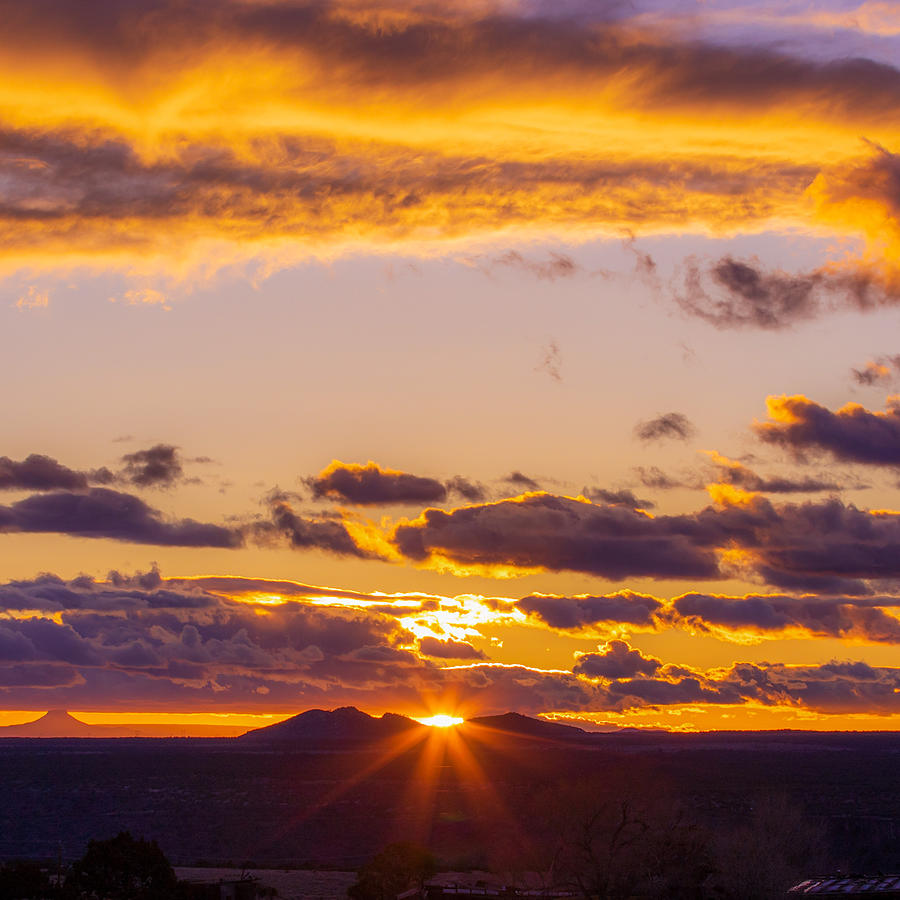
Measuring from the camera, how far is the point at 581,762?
16775 centimetres

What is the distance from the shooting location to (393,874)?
237 feet

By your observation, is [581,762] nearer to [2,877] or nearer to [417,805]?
[417,805]

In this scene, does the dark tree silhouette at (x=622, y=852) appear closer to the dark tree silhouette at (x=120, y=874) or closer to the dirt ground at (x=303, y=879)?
the dirt ground at (x=303, y=879)

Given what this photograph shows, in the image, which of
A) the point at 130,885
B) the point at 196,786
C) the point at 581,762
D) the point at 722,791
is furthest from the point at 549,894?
the point at 581,762

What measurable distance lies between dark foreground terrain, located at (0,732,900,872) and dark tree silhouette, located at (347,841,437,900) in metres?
8.30

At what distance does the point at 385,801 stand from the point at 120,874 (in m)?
78.2

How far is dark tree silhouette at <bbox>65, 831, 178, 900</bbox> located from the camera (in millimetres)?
56406

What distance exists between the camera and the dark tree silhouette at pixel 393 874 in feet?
232

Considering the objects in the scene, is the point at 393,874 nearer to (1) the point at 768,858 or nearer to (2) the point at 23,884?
(1) the point at 768,858

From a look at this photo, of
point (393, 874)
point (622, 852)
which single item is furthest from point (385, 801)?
point (622, 852)

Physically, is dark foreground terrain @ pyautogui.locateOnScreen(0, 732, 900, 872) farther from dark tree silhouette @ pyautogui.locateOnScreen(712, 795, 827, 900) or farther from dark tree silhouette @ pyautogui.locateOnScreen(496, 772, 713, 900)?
dark tree silhouette @ pyautogui.locateOnScreen(712, 795, 827, 900)

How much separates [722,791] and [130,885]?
81.3 metres

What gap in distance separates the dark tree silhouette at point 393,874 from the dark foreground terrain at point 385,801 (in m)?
8.30

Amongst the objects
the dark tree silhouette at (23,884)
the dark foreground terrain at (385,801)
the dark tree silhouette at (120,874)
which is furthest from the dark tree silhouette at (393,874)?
the dark tree silhouette at (23,884)
